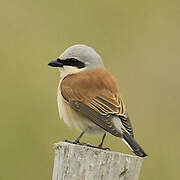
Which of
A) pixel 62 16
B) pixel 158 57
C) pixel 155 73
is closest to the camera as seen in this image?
pixel 155 73

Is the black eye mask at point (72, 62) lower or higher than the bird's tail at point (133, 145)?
higher

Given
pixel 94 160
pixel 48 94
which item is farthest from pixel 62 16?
pixel 94 160

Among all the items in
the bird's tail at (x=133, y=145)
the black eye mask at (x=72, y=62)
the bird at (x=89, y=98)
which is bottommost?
the bird's tail at (x=133, y=145)

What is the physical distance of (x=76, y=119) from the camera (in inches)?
204

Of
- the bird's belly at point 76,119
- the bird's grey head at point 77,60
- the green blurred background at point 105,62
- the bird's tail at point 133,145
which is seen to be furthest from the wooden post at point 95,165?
the green blurred background at point 105,62

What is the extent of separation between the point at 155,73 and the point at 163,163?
1.99 metres

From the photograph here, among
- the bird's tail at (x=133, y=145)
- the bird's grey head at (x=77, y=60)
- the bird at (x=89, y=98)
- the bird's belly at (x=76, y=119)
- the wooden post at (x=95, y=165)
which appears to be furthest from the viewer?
the bird's grey head at (x=77, y=60)

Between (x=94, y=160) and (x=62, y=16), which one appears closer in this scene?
(x=94, y=160)

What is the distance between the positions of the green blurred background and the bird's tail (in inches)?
81.6

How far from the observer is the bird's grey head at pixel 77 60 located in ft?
17.6

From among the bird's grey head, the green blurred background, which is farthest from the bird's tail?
the green blurred background

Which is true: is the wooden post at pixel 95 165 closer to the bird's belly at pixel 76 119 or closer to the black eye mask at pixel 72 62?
the bird's belly at pixel 76 119

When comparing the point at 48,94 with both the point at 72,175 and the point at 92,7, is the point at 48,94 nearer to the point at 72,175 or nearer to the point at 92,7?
the point at 92,7

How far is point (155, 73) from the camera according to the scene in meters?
8.83
